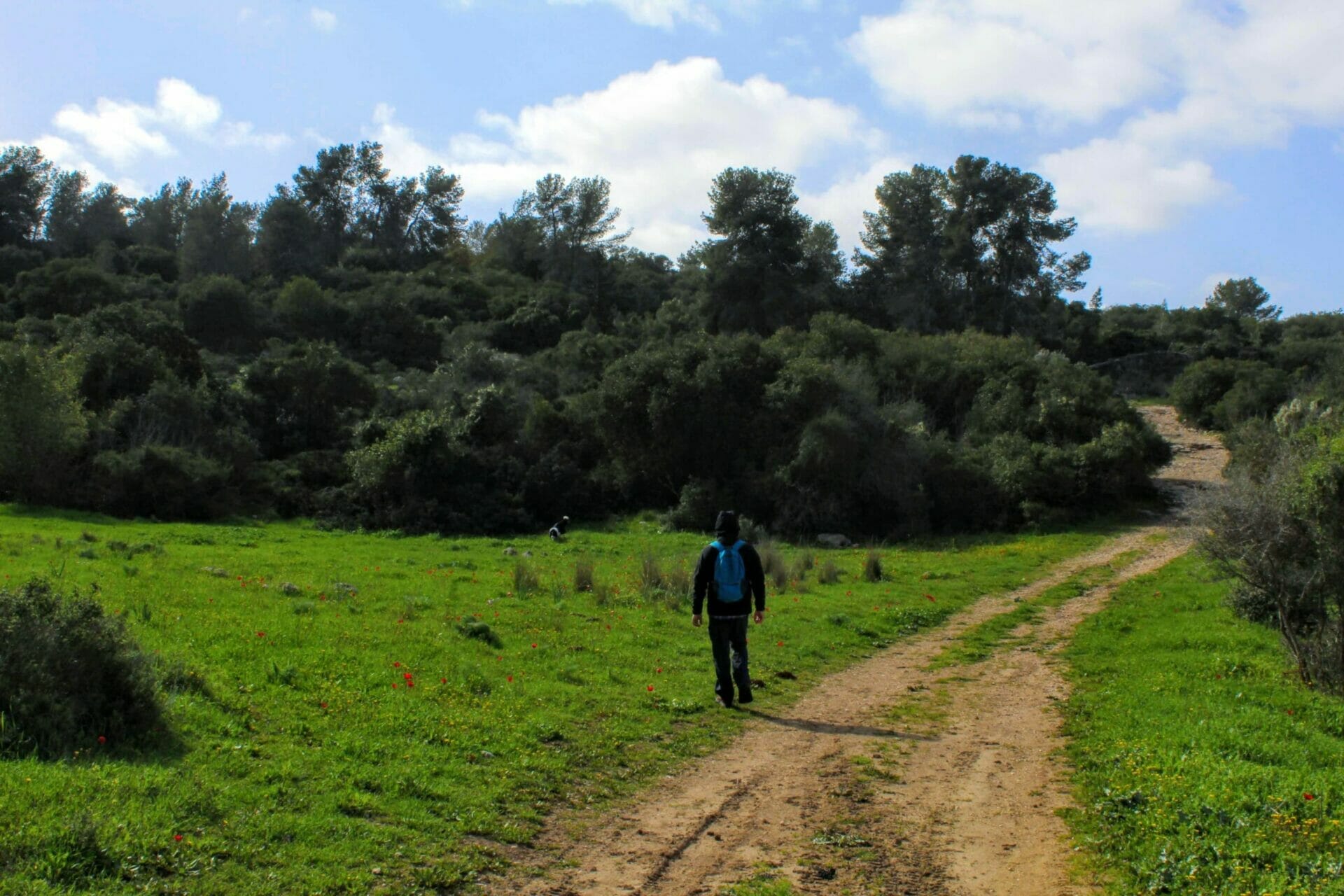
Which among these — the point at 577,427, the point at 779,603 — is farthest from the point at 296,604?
the point at 577,427

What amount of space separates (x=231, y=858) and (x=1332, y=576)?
491 inches

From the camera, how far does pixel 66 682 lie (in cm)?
720

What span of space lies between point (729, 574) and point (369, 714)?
3878 mm

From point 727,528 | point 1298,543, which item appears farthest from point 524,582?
point 1298,543

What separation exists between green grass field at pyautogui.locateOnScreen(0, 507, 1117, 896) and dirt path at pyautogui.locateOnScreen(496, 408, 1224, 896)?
1.73 ft

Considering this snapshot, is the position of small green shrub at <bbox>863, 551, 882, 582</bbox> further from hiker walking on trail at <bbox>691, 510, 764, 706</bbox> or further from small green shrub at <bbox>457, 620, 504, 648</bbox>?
hiker walking on trail at <bbox>691, 510, 764, 706</bbox>

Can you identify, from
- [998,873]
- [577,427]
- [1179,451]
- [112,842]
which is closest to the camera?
[112,842]

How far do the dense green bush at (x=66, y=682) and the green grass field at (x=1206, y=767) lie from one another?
22.9 feet

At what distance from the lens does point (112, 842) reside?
5348mm

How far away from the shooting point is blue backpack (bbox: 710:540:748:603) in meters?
10.4

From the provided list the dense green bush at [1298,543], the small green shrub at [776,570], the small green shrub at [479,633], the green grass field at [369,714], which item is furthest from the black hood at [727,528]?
the small green shrub at [776,570]

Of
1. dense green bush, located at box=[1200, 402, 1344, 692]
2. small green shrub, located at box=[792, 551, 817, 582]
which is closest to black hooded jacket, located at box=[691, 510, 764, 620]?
dense green bush, located at box=[1200, 402, 1344, 692]

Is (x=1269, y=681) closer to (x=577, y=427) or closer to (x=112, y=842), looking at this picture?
(x=112, y=842)

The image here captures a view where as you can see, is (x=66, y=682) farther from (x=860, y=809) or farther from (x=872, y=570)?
(x=872, y=570)
